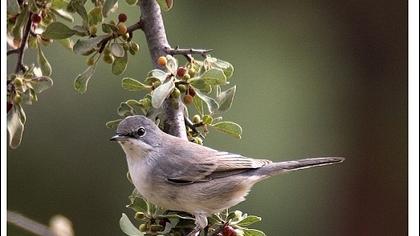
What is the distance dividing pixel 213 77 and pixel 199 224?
12.7 inches

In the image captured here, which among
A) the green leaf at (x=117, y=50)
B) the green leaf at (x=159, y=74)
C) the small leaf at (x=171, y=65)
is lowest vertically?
the green leaf at (x=159, y=74)

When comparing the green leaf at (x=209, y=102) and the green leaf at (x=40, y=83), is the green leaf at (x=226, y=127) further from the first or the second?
the green leaf at (x=40, y=83)

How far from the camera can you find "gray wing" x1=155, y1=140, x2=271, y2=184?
2.07m

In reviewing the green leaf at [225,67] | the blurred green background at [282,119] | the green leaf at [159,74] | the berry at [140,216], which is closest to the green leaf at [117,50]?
the green leaf at [159,74]

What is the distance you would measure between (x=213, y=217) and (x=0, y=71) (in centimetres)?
61

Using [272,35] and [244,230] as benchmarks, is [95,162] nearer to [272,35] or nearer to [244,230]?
[272,35]

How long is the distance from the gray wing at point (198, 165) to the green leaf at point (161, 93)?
0.31 m

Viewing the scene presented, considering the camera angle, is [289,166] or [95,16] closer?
[95,16]

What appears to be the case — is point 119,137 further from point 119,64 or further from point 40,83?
point 40,83

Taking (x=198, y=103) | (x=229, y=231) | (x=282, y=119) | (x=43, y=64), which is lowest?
(x=282, y=119)

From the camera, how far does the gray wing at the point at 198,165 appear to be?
6.80 ft

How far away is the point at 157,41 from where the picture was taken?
6.20ft

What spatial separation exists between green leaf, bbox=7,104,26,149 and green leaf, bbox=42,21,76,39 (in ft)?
0.64

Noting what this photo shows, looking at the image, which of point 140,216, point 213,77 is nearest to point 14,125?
point 140,216
